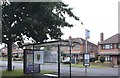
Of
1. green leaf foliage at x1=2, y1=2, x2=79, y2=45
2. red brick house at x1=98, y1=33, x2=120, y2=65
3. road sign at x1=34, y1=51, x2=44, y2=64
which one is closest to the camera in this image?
road sign at x1=34, y1=51, x2=44, y2=64

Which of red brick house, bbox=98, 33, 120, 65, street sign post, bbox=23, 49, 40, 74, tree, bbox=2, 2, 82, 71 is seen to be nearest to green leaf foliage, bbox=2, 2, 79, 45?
tree, bbox=2, 2, 82, 71

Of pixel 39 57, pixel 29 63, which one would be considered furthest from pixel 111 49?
pixel 39 57

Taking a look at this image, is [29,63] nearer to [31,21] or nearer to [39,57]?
[39,57]

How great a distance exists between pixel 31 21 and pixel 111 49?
49156 mm

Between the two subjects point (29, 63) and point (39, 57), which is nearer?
point (39, 57)

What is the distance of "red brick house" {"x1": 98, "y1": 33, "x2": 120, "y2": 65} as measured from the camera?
64750 millimetres

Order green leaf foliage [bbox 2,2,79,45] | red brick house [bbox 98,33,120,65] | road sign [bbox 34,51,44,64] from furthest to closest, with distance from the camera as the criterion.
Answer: red brick house [bbox 98,33,120,65] → green leaf foliage [bbox 2,2,79,45] → road sign [bbox 34,51,44,64]

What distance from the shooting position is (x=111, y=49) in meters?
67.4

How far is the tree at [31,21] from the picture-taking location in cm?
2059

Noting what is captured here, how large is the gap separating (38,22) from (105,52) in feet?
163

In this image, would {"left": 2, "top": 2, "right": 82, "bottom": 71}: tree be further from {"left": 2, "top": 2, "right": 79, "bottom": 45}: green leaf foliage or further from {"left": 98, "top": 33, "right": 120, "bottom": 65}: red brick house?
{"left": 98, "top": 33, "right": 120, "bottom": 65}: red brick house

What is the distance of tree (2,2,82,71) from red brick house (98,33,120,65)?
42.3m

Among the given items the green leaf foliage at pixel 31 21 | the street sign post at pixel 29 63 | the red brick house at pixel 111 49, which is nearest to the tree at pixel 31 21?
the green leaf foliage at pixel 31 21

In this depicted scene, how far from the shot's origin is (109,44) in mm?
68438
